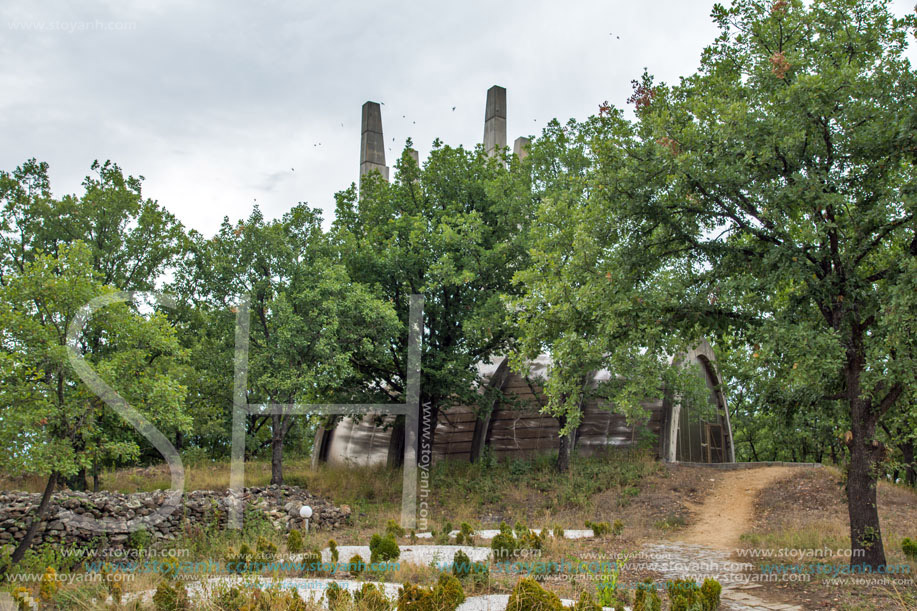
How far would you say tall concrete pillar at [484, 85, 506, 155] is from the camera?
1190 inches

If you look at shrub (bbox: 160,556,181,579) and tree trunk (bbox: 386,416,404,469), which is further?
tree trunk (bbox: 386,416,404,469)

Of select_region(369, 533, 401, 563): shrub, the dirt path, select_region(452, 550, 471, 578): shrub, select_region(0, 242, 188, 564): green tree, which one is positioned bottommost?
the dirt path

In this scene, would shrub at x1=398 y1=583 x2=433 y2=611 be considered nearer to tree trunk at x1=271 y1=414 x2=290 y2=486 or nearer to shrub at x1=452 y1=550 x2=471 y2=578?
shrub at x1=452 y1=550 x2=471 y2=578

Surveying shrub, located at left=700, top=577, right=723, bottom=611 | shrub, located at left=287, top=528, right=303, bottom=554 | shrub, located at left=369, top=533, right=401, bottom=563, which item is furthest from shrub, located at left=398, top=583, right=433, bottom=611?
shrub, located at left=287, top=528, right=303, bottom=554

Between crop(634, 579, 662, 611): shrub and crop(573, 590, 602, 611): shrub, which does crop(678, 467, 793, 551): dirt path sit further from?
crop(573, 590, 602, 611): shrub

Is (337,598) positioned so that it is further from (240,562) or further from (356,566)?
(240,562)

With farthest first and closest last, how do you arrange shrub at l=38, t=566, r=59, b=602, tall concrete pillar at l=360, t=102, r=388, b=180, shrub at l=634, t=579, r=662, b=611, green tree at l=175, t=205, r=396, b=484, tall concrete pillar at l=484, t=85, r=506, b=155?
tall concrete pillar at l=360, t=102, r=388, b=180 < tall concrete pillar at l=484, t=85, r=506, b=155 < green tree at l=175, t=205, r=396, b=484 < shrub at l=38, t=566, r=59, b=602 < shrub at l=634, t=579, r=662, b=611

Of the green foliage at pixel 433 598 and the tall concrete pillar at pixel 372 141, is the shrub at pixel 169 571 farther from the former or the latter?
the tall concrete pillar at pixel 372 141

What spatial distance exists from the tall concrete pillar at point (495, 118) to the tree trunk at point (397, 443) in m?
13.6

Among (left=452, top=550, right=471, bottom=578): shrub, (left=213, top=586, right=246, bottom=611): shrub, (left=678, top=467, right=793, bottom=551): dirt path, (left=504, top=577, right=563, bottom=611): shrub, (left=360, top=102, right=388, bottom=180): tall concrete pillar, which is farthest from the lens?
(left=360, top=102, right=388, bottom=180): tall concrete pillar

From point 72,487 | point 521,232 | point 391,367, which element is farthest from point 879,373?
point 72,487

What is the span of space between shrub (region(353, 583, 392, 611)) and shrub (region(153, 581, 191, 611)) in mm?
1716

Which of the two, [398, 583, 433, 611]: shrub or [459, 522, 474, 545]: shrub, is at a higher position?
[398, 583, 433, 611]: shrub

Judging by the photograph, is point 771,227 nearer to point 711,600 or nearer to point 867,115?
point 867,115
